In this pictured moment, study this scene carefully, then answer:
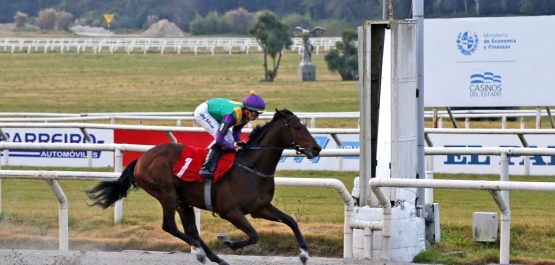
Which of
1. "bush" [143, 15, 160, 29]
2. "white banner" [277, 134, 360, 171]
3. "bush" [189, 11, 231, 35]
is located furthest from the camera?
"bush" [143, 15, 160, 29]

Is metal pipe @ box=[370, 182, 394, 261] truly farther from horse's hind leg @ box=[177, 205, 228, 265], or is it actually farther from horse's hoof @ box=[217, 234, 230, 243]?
horse's hind leg @ box=[177, 205, 228, 265]

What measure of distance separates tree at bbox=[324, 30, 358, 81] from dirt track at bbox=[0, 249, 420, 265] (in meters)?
25.9

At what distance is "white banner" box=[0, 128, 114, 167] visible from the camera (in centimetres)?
1207

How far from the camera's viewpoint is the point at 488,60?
1194cm

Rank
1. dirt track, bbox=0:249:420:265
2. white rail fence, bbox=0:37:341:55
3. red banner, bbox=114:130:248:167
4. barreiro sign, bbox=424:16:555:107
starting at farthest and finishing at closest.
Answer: white rail fence, bbox=0:37:341:55 < barreiro sign, bbox=424:16:555:107 < red banner, bbox=114:130:248:167 < dirt track, bbox=0:249:420:265

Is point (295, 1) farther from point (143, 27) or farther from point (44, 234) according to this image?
point (44, 234)

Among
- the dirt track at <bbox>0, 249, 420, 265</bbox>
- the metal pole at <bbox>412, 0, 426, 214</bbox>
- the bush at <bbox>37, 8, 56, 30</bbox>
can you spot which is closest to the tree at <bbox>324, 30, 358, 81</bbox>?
the metal pole at <bbox>412, 0, 426, 214</bbox>

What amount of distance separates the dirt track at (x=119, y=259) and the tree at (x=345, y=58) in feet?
84.9

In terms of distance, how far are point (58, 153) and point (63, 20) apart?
45.6 m

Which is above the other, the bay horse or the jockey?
the jockey

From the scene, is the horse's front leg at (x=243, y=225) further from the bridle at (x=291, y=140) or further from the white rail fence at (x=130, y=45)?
the white rail fence at (x=130, y=45)

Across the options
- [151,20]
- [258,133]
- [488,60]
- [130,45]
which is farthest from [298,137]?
[151,20]

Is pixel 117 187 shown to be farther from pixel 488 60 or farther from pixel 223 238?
pixel 488 60

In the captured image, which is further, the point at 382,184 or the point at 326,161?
the point at 326,161
